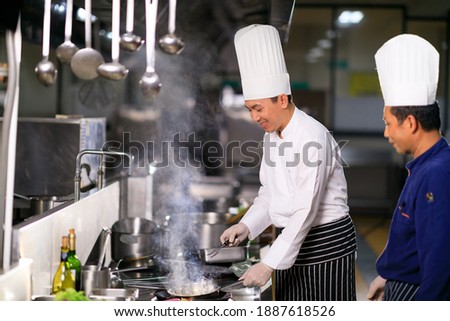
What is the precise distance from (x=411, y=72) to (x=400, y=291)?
73 cm

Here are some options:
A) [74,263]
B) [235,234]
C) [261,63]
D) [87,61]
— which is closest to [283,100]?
[261,63]

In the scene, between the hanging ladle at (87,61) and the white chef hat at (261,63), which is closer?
the white chef hat at (261,63)

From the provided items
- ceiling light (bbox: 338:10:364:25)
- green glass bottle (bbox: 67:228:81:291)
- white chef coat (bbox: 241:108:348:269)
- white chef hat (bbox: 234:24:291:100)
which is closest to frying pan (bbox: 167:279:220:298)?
white chef coat (bbox: 241:108:348:269)

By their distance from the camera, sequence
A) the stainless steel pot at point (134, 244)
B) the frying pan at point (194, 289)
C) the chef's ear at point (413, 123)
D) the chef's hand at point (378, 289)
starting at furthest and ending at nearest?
the stainless steel pot at point (134, 244) < the frying pan at point (194, 289) < the chef's hand at point (378, 289) < the chef's ear at point (413, 123)

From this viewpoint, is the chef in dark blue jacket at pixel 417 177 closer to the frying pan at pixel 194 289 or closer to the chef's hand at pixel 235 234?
the frying pan at pixel 194 289

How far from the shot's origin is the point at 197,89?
24.0ft

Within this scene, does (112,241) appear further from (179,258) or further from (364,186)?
(364,186)

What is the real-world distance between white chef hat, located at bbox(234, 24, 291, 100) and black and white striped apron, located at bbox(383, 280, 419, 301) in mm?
904

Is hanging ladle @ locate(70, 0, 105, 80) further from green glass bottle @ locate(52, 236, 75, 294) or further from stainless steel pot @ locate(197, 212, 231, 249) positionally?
green glass bottle @ locate(52, 236, 75, 294)

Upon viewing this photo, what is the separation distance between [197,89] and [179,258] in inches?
173

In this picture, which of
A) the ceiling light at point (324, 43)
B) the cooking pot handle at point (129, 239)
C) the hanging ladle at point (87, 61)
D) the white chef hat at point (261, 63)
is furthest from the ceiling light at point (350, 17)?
the cooking pot handle at point (129, 239)

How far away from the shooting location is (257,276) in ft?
7.88

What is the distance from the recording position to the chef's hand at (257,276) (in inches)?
94.3

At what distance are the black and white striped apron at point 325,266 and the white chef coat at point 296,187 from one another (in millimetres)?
58
